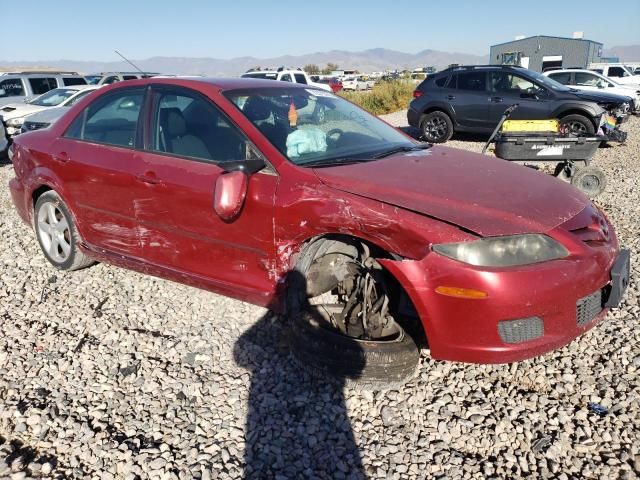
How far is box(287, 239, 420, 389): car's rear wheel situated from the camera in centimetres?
277

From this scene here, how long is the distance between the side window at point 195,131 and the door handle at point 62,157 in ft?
3.03

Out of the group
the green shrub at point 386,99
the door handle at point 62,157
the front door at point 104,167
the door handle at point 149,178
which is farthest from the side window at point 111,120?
the green shrub at point 386,99

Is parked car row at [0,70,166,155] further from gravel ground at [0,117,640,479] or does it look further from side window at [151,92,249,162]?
gravel ground at [0,117,640,479]

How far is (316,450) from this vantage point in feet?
8.10

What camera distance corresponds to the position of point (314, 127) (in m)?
3.48

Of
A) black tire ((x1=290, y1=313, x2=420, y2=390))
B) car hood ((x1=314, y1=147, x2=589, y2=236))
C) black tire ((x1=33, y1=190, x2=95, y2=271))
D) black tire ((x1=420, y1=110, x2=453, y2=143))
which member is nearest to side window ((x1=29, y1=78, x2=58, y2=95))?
black tire ((x1=420, y1=110, x2=453, y2=143))

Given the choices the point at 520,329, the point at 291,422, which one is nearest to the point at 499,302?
the point at 520,329

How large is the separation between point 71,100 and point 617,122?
1235 centimetres

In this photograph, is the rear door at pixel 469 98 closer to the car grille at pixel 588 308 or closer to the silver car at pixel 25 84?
the car grille at pixel 588 308

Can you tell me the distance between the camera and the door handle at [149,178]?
11.1 feet

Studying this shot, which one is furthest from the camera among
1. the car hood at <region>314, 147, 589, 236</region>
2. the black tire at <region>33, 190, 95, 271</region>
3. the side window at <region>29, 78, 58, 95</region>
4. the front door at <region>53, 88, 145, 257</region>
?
the side window at <region>29, 78, 58, 95</region>

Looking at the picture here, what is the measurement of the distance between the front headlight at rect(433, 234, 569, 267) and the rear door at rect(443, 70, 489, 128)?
10051mm

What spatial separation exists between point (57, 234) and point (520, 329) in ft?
12.3

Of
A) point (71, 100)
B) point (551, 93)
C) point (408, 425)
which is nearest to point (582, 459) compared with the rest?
point (408, 425)
